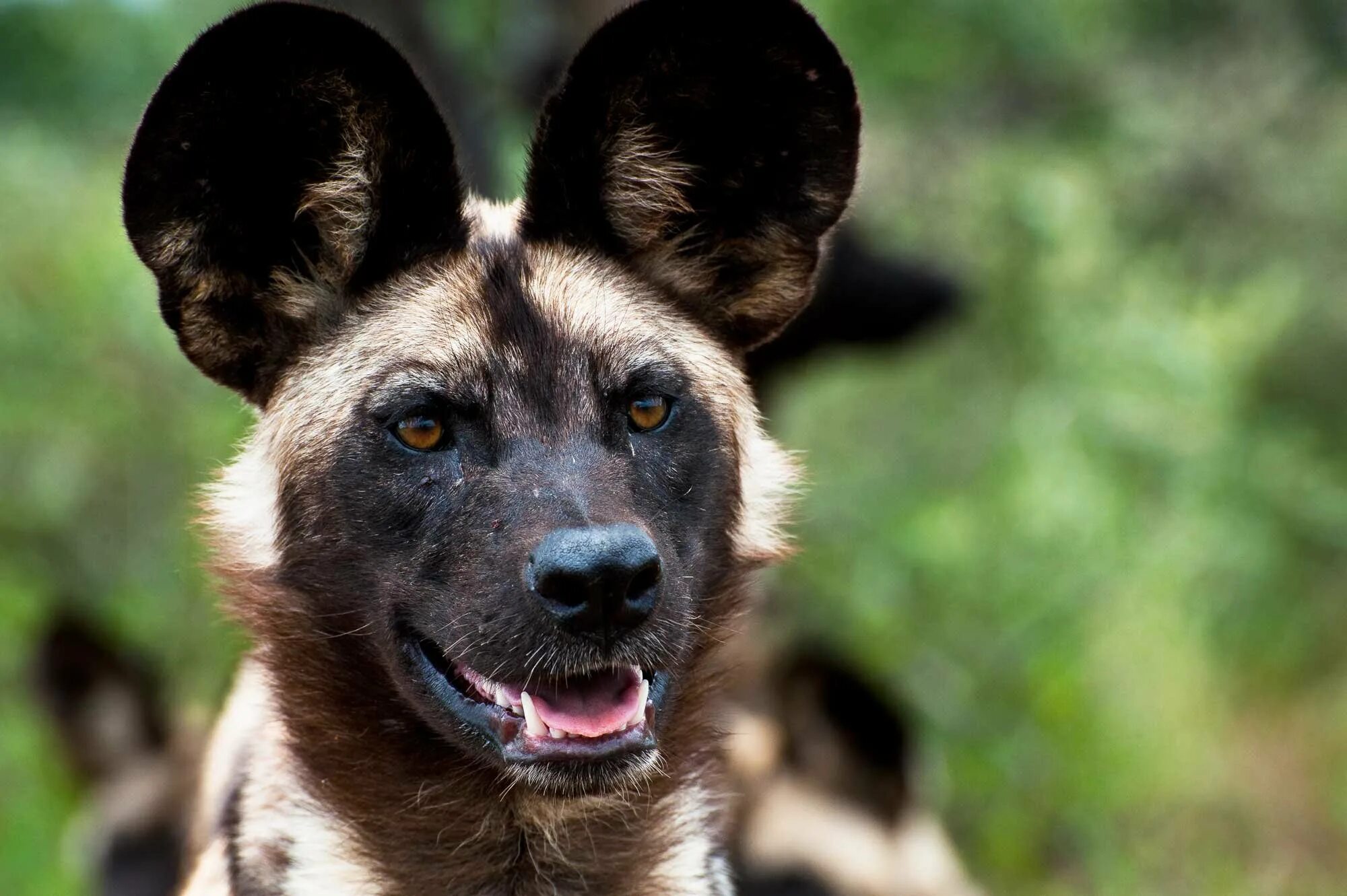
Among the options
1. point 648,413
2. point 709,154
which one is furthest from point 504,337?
point 709,154

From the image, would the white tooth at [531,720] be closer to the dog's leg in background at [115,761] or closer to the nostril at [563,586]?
the nostril at [563,586]

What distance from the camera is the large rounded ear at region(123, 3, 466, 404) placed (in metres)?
2.83

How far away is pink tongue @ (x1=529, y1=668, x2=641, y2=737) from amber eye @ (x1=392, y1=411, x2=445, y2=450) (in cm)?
45

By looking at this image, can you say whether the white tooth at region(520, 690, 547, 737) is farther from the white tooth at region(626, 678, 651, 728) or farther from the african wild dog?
the white tooth at region(626, 678, 651, 728)

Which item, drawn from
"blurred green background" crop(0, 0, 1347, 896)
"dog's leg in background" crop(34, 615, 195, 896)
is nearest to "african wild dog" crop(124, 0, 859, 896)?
"dog's leg in background" crop(34, 615, 195, 896)

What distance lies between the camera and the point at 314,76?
9.48ft

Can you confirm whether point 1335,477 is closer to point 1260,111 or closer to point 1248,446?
point 1248,446

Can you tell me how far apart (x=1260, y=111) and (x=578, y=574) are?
8.44 m

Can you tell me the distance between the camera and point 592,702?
290 cm

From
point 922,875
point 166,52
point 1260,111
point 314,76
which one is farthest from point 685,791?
point 1260,111

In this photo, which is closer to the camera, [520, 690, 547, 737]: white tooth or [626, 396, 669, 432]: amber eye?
[520, 690, 547, 737]: white tooth

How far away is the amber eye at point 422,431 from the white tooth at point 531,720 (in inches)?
17.6

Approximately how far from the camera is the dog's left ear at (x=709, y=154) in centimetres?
302

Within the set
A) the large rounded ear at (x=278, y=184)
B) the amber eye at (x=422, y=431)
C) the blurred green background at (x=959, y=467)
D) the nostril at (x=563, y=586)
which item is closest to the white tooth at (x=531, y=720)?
the nostril at (x=563, y=586)
